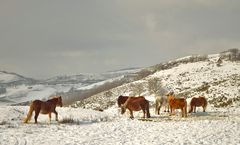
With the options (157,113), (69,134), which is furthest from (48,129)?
(157,113)

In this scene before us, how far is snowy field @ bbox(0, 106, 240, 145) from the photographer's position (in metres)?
21.6

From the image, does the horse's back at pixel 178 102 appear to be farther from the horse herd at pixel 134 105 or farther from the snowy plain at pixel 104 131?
the snowy plain at pixel 104 131

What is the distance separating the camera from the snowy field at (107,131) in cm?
2162

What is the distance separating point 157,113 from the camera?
38.5 metres

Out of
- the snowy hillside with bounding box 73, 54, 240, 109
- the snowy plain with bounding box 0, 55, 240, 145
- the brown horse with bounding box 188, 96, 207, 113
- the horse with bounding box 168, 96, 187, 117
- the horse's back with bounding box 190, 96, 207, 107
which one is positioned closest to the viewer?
the snowy plain with bounding box 0, 55, 240, 145

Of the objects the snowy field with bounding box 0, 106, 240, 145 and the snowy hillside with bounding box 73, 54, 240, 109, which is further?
the snowy hillside with bounding box 73, 54, 240, 109

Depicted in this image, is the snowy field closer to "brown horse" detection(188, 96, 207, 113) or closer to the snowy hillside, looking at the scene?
"brown horse" detection(188, 96, 207, 113)

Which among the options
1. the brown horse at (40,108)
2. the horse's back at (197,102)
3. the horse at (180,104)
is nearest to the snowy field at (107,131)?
the brown horse at (40,108)

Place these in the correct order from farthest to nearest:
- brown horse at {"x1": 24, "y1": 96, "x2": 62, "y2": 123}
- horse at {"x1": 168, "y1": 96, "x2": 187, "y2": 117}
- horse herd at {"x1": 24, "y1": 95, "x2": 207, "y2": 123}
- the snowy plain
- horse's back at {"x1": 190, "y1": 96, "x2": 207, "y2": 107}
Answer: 1. horse's back at {"x1": 190, "y1": 96, "x2": 207, "y2": 107}
2. horse at {"x1": 168, "y1": 96, "x2": 187, "y2": 117}
3. horse herd at {"x1": 24, "y1": 95, "x2": 207, "y2": 123}
4. brown horse at {"x1": 24, "y1": 96, "x2": 62, "y2": 123}
5. the snowy plain

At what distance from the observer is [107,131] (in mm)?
25141

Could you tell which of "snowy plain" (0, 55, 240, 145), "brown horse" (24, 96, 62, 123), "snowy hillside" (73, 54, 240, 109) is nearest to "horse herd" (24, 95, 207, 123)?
"brown horse" (24, 96, 62, 123)

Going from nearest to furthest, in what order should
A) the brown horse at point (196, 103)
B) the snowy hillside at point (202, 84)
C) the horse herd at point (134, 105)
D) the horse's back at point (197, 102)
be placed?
the horse herd at point (134, 105), the brown horse at point (196, 103), the horse's back at point (197, 102), the snowy hillside at point (202, 84)

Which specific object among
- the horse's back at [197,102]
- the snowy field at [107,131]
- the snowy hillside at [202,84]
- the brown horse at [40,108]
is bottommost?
the snowy field at [107,131]

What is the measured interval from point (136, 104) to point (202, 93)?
35.4m
